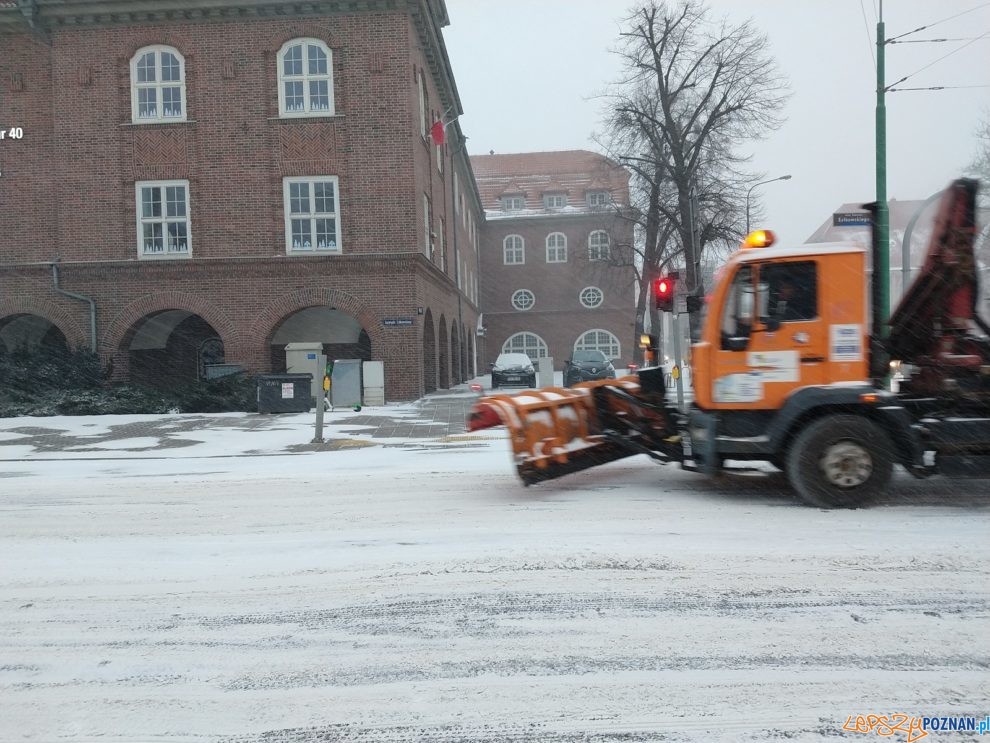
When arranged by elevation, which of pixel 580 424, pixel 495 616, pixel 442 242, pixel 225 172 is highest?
pixel 225 172

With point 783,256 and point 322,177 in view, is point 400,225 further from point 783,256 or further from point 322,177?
point 783,256

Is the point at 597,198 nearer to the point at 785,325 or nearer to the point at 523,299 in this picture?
the point at 523,299

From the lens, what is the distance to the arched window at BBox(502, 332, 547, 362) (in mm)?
55022

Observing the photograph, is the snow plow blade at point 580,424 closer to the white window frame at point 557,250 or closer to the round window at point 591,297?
the round window at point 591,297

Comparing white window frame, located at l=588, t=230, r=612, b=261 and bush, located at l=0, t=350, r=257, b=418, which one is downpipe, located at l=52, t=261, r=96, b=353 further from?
white window frame, located at l=588, t=230, r=612, b=261

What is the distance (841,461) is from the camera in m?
6.48

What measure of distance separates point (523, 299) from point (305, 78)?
34787 millimetres

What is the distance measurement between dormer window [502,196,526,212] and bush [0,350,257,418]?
40426 millimetres

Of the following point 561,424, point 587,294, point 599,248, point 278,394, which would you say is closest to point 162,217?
point 278,394

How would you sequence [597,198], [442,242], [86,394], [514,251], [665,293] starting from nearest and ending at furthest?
[665,293], [86,394], [442,242], [597,198], [514,251]

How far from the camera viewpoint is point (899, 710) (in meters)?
3.12

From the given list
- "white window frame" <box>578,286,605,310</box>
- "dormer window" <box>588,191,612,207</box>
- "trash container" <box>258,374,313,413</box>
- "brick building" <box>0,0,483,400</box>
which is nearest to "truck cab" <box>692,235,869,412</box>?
"trash container" <box>258,374,313,413</box>

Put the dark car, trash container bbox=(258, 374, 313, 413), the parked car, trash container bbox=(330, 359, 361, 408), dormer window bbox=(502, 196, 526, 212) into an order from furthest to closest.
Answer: dormer window bbox=(502, 196, 526, 212)
the dark car
the parked car
trash container bbox=(330, 359, 361, 408)
trash container bbox=(258, 374, 313, 413)

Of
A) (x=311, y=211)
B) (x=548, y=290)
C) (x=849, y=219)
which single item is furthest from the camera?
(x=548, y=290)
